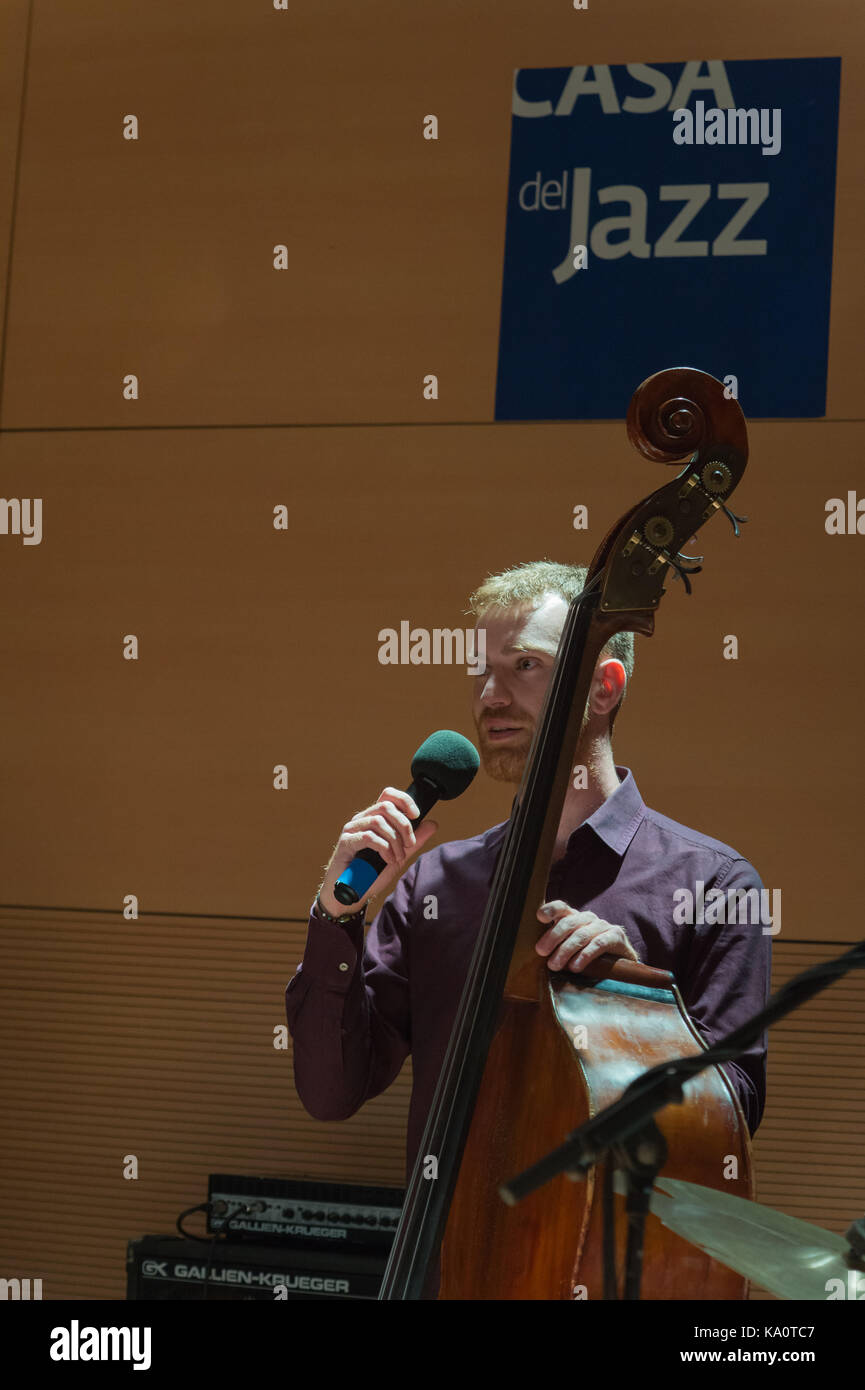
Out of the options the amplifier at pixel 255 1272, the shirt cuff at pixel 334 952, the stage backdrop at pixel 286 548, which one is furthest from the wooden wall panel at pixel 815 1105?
the shirt cuff at pixel 334 952

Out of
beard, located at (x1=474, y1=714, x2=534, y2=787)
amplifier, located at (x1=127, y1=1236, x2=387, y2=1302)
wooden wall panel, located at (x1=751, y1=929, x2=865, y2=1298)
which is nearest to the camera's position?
beard, located at (x1=474, y1=714, x2=534, y2=787)

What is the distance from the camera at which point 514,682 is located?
1666 millimetres

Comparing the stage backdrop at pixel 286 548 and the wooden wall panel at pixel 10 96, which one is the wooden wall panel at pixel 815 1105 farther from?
the wooden wall panel at pixel 10 96

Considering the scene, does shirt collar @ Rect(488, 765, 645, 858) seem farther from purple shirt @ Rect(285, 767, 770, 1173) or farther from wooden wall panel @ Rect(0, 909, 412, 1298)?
wooden wall panel @ Rect(0, 909, 412, 1298)

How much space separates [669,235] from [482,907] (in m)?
1.77

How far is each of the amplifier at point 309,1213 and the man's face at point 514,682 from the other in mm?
958

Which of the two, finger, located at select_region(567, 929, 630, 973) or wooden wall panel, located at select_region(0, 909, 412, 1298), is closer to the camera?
finger, located at select_region(567, 929, 630, 973)

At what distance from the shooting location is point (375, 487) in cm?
300

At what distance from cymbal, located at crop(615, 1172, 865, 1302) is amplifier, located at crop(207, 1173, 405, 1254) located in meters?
1.49

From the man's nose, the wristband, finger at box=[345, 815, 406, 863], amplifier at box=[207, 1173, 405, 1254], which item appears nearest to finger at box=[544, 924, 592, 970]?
finger at box=[345, 815, 406, 863]

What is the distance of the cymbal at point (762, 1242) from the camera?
79 centimetres

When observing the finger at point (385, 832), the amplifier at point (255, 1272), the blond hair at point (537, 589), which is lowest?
the amplifier at point (255, 1272)

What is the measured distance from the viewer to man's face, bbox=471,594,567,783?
5.39ft

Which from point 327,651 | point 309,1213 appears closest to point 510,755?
point 309,1213
